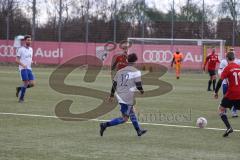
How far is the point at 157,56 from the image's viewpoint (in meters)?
51.0

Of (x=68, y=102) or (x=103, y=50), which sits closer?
(x=68, y=102)

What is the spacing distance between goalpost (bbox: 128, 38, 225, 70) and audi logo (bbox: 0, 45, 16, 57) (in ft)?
35.9

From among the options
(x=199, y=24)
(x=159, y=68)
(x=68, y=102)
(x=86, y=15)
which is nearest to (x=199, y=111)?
(x=68, y=102)

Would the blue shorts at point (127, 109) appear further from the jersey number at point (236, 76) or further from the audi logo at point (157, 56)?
the audi logo at point (157, 56)

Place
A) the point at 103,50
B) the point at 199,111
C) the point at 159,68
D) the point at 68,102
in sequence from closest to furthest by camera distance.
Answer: the point at 199,111 → the point at 68,102 → the point at 159,68 → the point at 103,50

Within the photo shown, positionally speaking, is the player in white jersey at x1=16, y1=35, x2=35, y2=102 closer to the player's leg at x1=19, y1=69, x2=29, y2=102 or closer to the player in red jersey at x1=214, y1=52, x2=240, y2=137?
the player's leg at x1=19, y1=69, x2=29, y2=102

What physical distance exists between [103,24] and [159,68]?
10844 mm

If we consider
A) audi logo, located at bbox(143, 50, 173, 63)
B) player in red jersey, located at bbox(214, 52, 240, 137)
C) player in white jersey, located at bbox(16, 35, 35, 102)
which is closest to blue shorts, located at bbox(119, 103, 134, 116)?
player in red jersey, located at bbox(214, 52, 240, 137)

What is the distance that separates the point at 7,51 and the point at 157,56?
13933 millimetres

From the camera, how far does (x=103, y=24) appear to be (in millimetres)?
57844

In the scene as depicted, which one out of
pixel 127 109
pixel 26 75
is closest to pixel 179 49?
pixel 26 75

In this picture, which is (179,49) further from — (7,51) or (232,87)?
(232,87)

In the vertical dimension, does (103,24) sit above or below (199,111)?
above

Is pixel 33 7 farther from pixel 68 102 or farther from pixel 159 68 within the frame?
pixel 68 102
